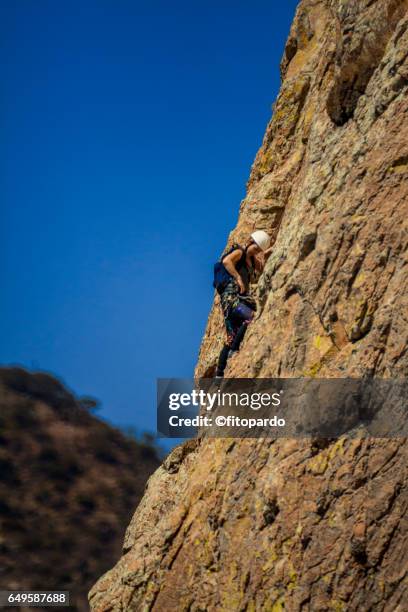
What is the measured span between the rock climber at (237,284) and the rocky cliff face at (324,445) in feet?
2.51

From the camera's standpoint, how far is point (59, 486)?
25688 mm

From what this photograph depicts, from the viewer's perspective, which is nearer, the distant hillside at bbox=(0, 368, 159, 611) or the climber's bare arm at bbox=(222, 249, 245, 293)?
the climber's bare arm at bbox=(222, 249, 245, 293)

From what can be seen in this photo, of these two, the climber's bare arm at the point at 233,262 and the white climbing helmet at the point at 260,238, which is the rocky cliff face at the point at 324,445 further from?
the climber's bare arm at the point at 233,262

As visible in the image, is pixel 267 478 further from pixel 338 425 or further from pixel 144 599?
pixel 144 599

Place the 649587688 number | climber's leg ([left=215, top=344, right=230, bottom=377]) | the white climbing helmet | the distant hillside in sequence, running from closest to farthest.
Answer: climber's leg ([left=215, top=344, right=230, bottom=377]) → the white climbing helmet → the 649587688 number → the distant hillside

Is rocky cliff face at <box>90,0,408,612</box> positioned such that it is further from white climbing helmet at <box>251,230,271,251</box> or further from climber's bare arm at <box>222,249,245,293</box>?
climber's bare arm at <box>222,249,245,293</box>

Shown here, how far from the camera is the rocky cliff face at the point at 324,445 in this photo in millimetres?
9164

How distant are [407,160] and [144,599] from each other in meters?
8.01

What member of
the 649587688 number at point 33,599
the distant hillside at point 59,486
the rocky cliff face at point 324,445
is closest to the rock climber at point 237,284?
the rocky cliff face at point 324,445

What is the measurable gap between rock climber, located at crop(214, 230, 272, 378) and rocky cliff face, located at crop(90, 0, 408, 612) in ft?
2.51

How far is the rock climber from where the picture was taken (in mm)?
14109

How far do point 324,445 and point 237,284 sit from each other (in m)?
5.60

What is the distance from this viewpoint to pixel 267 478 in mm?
10523

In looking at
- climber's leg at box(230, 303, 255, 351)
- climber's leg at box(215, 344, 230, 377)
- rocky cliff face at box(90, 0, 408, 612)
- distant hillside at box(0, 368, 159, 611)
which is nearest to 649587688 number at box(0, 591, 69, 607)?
distant hillside at box(0, 368, 159, 611)
